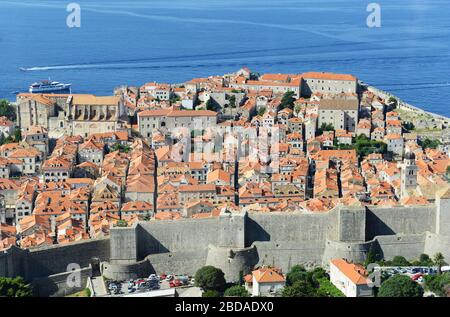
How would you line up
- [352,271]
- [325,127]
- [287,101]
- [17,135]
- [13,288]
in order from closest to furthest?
[13,288] < [352,271] < [17,135] < [325,127] < [287,101]

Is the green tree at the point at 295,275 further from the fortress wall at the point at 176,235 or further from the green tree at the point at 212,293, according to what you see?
the fortress wall at the point at 176,235

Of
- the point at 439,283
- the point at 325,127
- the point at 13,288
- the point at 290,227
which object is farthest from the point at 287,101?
the point at 13,288

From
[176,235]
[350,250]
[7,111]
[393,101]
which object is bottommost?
[350,250]

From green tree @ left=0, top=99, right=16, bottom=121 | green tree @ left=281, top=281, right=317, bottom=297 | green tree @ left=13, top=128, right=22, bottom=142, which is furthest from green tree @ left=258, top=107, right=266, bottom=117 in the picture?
green tree @ left=281, top=281, right=317, bottom=297

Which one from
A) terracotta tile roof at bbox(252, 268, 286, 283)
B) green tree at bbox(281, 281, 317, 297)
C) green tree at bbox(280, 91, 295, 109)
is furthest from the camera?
green tree at bbox(280, 91, 295, 109)

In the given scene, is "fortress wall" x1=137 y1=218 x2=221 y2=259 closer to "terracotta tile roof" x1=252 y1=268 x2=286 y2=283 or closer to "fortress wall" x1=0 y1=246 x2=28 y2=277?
"terracotta tile roof" x1=252 y1=268 x2=286 y2=283

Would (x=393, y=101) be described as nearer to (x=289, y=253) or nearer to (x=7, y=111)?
(x=7, y=111)
